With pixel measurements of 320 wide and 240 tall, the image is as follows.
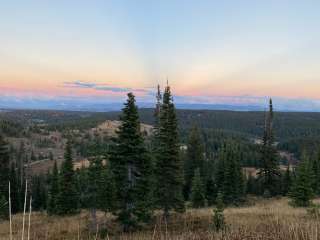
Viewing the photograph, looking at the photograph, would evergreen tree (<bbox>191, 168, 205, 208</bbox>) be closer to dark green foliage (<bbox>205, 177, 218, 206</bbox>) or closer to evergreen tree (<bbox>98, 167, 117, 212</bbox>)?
dark green foliage (<bbox>205, 177, 218, 206</bbox>)

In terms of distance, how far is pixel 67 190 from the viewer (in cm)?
3375

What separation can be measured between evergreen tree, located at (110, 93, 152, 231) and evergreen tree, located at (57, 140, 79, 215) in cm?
1394

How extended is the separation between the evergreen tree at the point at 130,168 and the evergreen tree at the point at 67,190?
549 inches

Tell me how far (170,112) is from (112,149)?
5.41 metres

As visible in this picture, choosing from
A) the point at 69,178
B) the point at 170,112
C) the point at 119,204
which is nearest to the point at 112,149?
the point at 119,204

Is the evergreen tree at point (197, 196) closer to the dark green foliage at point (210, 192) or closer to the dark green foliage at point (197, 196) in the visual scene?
the dark green foliage at point (197, 196)

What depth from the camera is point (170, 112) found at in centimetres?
2442

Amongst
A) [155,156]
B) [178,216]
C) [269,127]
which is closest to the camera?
[155,156]

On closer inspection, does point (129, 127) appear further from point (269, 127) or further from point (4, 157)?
point (269, 127)

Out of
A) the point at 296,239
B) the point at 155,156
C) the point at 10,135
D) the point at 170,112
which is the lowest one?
the point at 10,135

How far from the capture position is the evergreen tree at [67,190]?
33469 mm

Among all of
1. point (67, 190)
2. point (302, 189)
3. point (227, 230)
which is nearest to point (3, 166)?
point (67, 190)

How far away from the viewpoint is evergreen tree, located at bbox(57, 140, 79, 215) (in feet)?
110

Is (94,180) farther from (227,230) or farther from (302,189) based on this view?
(302,189)
